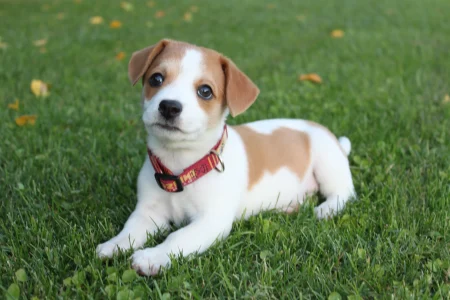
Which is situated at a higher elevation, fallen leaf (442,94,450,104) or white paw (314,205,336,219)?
white paw (314,205,336,219)

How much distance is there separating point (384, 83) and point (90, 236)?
4.68 m

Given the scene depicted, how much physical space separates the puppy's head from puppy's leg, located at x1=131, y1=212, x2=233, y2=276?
1.73 feet

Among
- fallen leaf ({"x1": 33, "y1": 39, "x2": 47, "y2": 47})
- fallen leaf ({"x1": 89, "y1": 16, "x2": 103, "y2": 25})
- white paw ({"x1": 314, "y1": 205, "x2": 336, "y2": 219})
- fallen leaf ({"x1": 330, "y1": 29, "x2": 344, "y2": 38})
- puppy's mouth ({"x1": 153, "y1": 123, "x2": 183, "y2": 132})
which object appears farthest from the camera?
fallen leaf ({"x1": 89, "y1": 16, "x2": 103, "y2": 25})

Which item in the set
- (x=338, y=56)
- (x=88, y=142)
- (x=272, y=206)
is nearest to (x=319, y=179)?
(x=272, y=206)

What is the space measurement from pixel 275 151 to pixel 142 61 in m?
1.16

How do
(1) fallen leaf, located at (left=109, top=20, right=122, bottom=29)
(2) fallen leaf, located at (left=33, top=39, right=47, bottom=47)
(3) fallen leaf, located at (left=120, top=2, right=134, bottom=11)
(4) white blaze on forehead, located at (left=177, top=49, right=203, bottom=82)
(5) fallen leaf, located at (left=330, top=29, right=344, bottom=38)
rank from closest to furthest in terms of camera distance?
1. (4) white blaze on forehead, located at (left=177, top=49, right=203, bottom=82)
2. (2) fallen leaf, located at (left=33, top=39, right=47, bottom=47)
3. (5) fallen leaf, located at (left=330, top=29, right=344, bottom=38)
4. (1) fallen leaf, located at (left=109, top=20, right=122, bottom=29)
5. (3) fallen leaf, located at (left=120, top=2, right=134, bottom=11)

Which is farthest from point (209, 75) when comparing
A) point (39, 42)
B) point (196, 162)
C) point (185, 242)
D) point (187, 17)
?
point (187, 17)

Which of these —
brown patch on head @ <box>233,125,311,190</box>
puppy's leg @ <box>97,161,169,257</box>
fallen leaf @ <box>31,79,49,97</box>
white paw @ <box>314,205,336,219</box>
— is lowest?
fallen leaf @ <box>31,79,49,97</box>

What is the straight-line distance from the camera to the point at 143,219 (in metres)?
3.13

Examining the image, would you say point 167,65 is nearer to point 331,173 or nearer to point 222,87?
point 222,87

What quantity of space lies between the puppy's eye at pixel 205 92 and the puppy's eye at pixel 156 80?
9.3 inches

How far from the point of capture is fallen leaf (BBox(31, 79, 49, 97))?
5.86m

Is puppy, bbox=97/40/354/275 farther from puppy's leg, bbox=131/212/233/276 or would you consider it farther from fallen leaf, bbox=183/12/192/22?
fallen leaf, bbox=183/12/192/22

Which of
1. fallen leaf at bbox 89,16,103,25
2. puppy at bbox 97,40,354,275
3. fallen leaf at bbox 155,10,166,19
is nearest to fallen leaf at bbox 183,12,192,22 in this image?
fallen leaf at bbox 155,10,166,19
